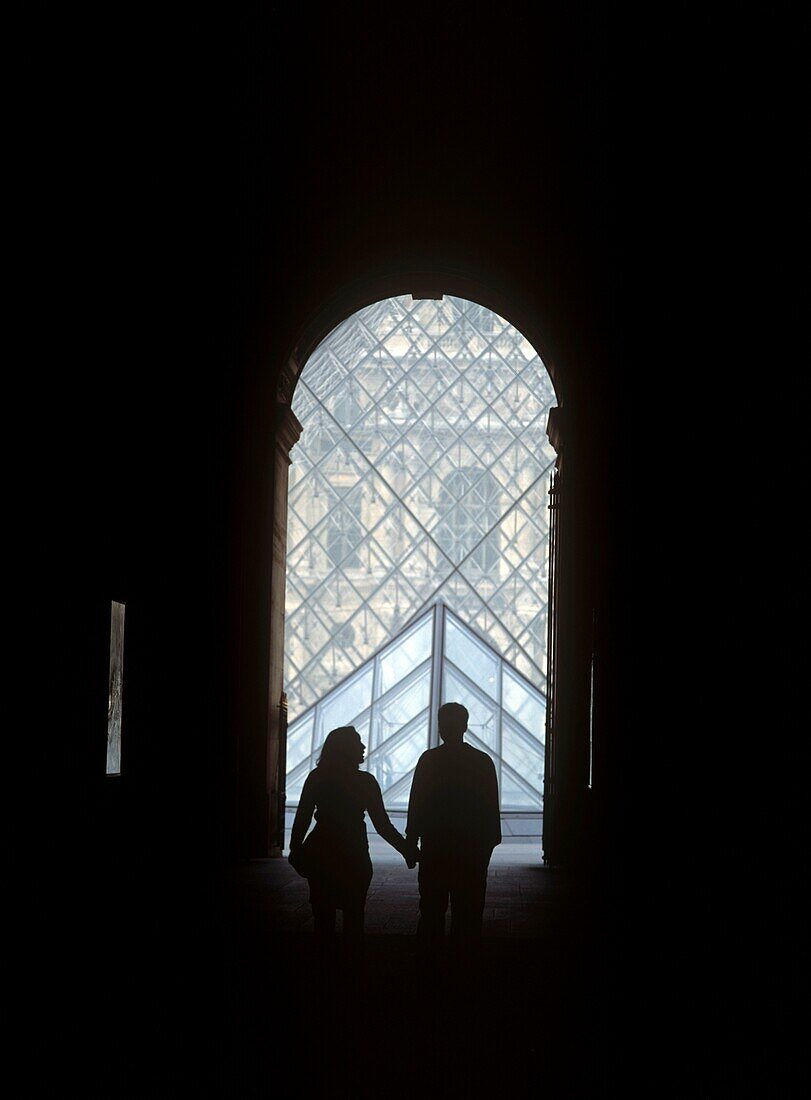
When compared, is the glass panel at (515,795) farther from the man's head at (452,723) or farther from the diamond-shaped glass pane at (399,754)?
the man's head at (452,723)

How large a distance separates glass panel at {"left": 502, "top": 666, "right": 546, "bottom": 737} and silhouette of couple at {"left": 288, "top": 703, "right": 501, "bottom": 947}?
19808 millimetres

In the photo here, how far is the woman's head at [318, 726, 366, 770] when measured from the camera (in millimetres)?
4809

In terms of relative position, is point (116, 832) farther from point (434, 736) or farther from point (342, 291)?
point (434, 736)

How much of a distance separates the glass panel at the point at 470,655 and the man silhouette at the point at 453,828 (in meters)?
20.3

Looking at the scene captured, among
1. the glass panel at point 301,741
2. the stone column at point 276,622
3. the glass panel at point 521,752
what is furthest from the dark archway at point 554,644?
the glass panel at point 301,741

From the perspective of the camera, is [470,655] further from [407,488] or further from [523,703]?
[407,488]

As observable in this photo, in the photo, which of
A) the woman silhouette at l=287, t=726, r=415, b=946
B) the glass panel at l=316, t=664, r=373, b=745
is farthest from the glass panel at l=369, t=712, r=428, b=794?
the woman silhouette at l=287, t=726, r=415, b=946

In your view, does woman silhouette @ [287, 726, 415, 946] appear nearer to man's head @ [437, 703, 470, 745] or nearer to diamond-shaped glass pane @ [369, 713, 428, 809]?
man's head @ [437, 703, 470, 745]

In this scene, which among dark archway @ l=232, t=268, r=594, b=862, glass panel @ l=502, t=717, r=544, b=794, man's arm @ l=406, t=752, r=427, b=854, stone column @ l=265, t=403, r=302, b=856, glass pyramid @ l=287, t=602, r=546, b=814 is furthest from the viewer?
glass pyramid @ l=287, t=602, r=546, b=814

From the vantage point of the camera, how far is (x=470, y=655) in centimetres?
2619

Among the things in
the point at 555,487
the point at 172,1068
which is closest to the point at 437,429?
the point at 555,487

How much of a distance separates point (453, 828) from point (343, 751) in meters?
0.46

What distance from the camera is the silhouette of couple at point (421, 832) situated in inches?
187

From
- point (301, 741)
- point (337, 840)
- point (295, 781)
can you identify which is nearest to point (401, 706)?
point (301, 741)
